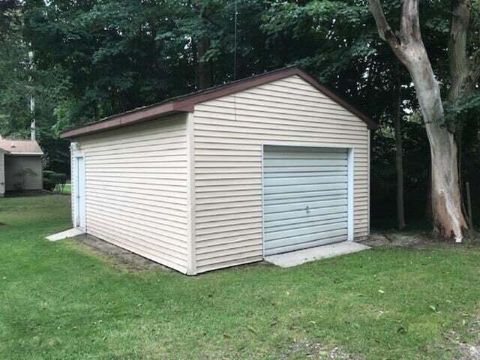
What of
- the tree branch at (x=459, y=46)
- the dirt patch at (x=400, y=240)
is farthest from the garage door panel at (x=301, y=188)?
the tree branch at (x=459, y=46)

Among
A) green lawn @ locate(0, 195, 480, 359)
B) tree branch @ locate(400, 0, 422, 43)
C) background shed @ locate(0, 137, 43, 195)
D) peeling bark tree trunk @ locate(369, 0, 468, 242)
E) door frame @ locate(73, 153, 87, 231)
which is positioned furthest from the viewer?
background shed @ locate(0, 137, 43, 195)

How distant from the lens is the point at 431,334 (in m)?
3.87

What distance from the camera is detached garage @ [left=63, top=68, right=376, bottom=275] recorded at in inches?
249

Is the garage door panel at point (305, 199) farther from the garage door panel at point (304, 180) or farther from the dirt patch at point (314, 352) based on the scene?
the dirt patch at point (314, 352)

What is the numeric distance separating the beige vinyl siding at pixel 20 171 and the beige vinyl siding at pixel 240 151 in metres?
21.7

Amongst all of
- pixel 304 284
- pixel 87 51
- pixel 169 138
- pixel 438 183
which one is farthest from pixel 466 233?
pixel 87 51

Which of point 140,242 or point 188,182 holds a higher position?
point 188,182

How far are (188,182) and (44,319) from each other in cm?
255

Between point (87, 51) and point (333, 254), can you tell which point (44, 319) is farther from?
point (87, 51)

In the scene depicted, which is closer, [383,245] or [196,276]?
[196,276]

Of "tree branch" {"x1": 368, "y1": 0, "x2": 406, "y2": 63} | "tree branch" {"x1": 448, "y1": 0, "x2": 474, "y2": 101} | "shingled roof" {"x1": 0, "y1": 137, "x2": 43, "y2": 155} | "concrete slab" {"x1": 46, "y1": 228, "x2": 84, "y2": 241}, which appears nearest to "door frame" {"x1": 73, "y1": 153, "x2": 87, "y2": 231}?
"concrete slab" {"x1": 46, "y1": 228, "x2": 84, "y2": 241}

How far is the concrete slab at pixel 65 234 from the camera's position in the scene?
9.43 meters

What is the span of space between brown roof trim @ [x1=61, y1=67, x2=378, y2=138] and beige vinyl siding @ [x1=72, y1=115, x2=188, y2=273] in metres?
0.25

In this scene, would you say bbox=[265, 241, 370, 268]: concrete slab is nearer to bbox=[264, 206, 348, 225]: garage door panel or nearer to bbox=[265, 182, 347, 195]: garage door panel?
bbox=[264, 206, 348, 225]: garage door panel
